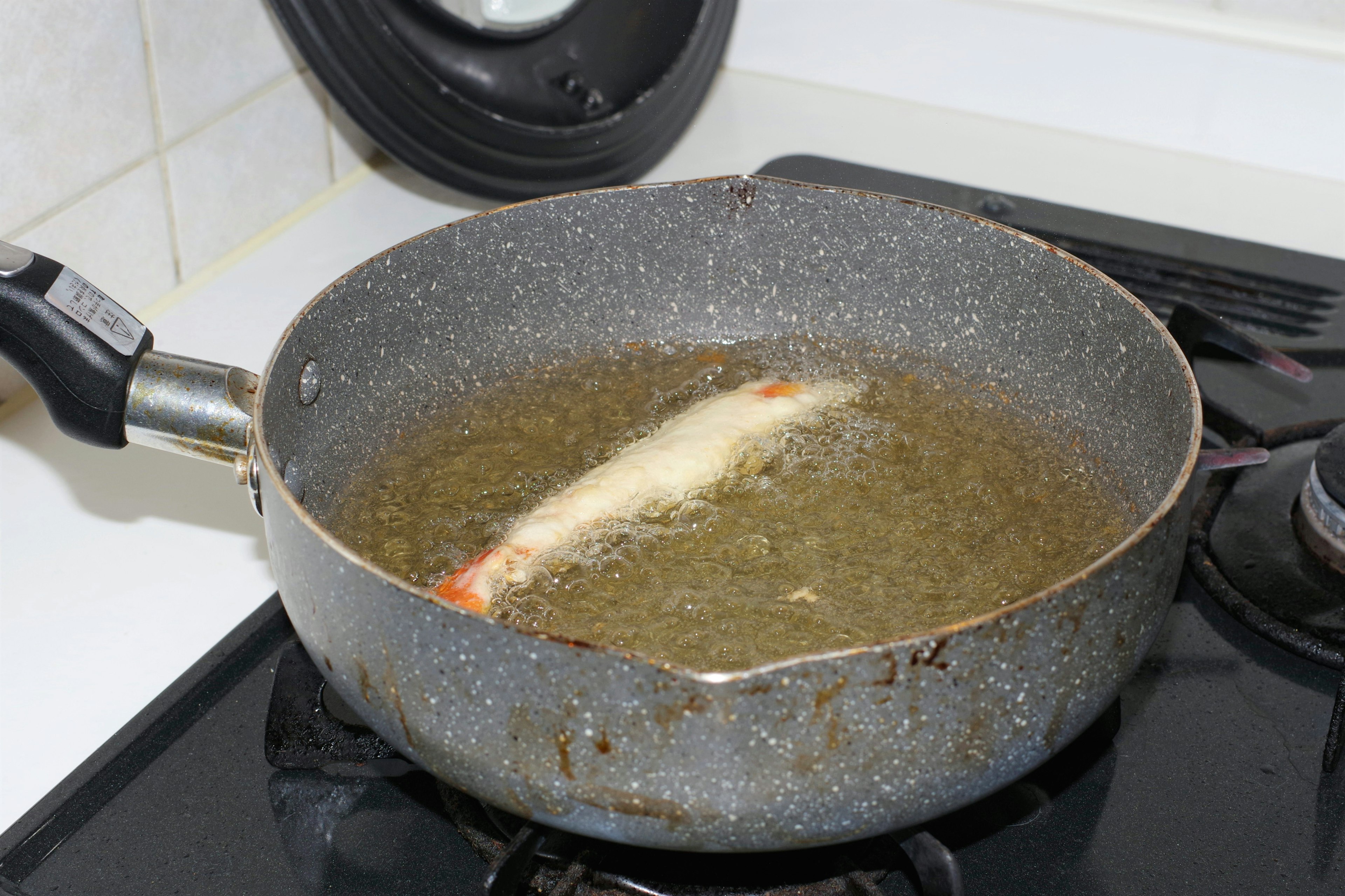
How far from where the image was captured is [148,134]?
36.2 inches

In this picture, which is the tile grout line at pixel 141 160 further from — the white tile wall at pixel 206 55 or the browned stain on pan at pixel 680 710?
the browned stain on pan at pixel 680 710

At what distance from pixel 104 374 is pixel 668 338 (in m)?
→ 0.40

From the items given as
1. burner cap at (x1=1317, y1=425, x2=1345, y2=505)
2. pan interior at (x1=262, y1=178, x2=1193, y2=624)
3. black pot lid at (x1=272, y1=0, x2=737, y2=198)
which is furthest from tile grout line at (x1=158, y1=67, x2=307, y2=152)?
burner cap at (x1=1317, y1=425, x2=1345, y2=505)

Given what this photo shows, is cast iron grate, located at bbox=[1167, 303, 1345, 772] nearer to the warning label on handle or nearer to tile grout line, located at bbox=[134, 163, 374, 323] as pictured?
the warning label on handle

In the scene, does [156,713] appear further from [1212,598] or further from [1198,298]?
[1198,298]

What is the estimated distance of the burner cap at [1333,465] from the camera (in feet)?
2.27

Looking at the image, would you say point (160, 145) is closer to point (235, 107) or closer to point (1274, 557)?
point (235, 107)

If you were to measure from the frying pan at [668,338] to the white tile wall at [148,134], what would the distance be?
0.28 metres

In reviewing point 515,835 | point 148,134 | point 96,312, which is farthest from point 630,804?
point 148,134

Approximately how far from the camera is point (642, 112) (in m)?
1.10

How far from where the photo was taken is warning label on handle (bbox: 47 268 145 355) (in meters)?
0.59

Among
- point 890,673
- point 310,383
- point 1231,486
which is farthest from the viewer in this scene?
point 1231,486

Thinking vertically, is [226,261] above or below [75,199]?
below

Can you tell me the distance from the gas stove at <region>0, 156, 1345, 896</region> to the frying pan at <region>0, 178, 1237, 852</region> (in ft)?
0.32
